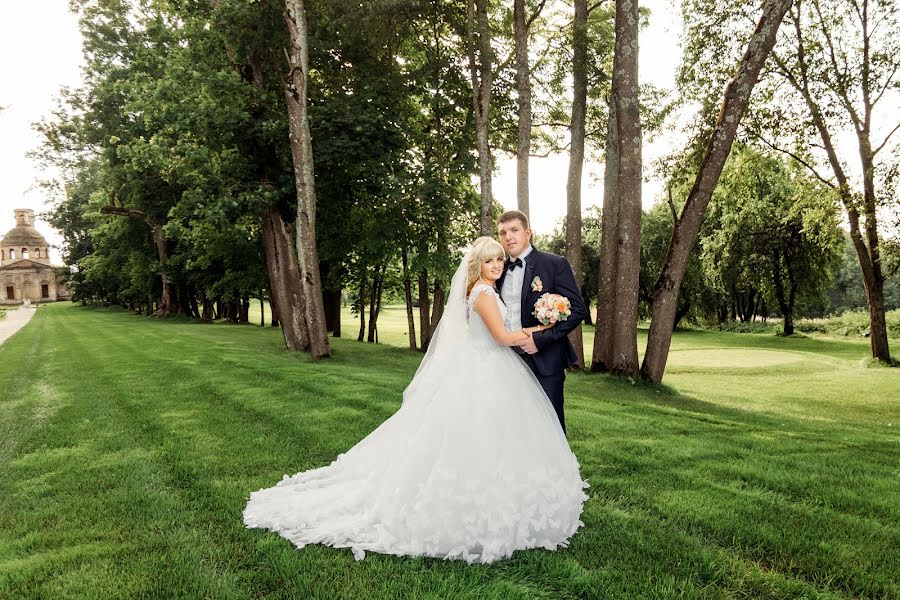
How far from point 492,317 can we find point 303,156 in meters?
11.5

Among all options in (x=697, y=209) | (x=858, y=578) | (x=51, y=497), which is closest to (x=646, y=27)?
(x=697, y=209)

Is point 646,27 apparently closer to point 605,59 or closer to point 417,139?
point 605,59

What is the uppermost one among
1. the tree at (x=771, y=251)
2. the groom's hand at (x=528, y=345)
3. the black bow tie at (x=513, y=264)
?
the tree at (x=771, y=251)

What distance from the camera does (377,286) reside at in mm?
28859

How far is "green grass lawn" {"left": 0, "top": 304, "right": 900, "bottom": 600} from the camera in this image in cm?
342

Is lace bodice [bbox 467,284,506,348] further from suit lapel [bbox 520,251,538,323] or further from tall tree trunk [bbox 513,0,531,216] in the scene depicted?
tall tree trunk [bbox 513,0,531,216]

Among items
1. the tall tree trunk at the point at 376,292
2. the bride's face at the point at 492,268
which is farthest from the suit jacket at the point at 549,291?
the tall tree trunk at the point at 376,292

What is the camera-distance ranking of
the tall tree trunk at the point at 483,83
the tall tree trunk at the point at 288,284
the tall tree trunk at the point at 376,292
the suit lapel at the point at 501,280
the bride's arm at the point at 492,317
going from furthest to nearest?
the tall tree trunk at the point at 376,292
the tall tree trunk at the point at 288,284
the tall tree trunk at the point at 483,83
the suit lapel at the point at 501,280
the bride's arm at the point at 492,317

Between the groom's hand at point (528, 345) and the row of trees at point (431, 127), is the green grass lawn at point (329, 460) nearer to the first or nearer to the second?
the groom's hand at point (528, 345)

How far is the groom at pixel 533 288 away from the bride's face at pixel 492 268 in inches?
15.0

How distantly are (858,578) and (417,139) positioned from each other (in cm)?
1862

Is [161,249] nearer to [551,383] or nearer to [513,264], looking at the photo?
[513,264]

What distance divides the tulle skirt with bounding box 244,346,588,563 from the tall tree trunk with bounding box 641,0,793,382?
8.61 metres

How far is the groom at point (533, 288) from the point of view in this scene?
4699mm
